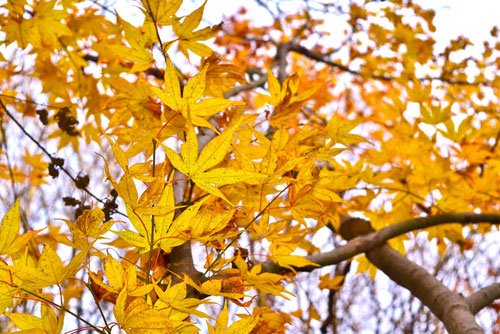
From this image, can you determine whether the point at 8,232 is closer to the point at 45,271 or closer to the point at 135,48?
the point at 45,271

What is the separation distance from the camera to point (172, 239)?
557 mm

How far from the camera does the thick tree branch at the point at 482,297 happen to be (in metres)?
0.95

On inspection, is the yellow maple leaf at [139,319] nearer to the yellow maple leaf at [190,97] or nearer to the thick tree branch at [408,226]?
the yellow maple leaf at [190,97]

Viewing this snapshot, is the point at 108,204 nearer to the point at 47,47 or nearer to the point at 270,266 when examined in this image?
the point at 270,266

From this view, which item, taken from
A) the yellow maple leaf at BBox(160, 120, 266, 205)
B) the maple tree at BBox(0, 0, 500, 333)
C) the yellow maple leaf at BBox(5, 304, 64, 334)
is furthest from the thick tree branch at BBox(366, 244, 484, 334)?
the yellow maple leaf at BBox(5, 304, 64, 334)

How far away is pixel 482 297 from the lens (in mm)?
985

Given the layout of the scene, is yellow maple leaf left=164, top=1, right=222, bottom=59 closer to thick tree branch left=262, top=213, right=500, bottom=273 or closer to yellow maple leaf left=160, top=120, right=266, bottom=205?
yellow maple leaf left=160, top=120, right=266, bottom=205

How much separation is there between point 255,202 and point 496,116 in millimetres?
1907

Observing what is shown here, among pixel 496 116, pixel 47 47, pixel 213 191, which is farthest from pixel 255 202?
pixel 496 116

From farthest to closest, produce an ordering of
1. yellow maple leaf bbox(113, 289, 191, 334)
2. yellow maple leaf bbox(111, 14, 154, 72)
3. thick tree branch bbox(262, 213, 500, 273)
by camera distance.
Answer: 1. thick tree branch bbox(262, 213, 500, 273)
2. yellow maple leaf bbox(111, 14, 154, 72)
3. yellow maple leaf bbox(113, 289, 191, 334)

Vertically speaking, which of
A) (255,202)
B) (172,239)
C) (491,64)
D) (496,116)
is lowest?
(172,239)

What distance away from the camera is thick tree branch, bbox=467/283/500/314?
3.11ft

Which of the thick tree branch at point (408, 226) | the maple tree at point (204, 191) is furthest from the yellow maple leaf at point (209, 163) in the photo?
the thick tree branch at point (408, 226)

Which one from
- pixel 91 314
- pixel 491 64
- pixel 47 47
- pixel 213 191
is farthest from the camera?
pixel 91 314
